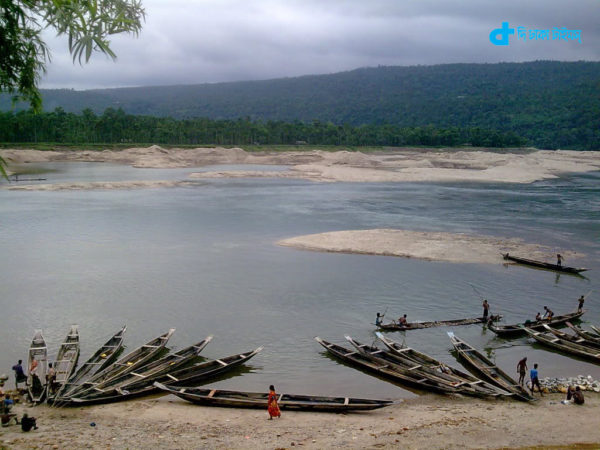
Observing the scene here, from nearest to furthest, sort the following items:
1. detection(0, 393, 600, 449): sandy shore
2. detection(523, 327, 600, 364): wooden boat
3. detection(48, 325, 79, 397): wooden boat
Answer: detection(0, 393, 600, 449): sandy shore, detection(48, 325, 79, 397): wooden boat, detection(523, 327, 600, 364): wooden boat

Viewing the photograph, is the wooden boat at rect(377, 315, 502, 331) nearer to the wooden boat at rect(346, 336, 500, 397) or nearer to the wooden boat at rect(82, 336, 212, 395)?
the wooden boat at rect(346, 336, 500, 397)

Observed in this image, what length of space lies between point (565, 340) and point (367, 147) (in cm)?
12441

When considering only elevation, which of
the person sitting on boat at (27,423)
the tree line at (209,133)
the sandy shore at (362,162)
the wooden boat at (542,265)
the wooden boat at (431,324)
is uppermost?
the tree line at (209,133)

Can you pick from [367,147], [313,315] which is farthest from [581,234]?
[367,147]

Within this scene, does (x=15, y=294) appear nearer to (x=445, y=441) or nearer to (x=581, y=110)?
(x=445, y=441)

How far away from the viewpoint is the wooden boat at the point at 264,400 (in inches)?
612

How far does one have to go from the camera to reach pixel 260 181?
267 ft

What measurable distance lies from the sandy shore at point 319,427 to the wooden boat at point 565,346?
3663 mm

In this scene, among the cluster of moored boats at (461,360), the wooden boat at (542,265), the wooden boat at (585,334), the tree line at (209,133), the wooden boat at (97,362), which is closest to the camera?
the wooden boat at (97,362)

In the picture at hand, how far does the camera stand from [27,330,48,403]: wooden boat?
51.8ft

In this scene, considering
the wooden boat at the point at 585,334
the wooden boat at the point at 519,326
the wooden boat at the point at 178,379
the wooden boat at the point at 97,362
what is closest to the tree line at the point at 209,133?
the wooden boat at the point at 97,362

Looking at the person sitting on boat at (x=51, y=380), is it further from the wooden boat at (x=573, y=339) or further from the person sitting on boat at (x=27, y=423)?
the wooden boat at (x=573, y=339)

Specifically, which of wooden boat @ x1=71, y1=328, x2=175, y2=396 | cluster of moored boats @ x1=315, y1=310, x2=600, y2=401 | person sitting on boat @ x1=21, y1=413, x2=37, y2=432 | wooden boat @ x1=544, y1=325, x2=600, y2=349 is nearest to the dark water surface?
cluster of moored boats @ x1=315, y1=310, x2=600, y2=401

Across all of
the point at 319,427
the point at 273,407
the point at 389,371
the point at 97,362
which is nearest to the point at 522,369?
the point at 389,371
